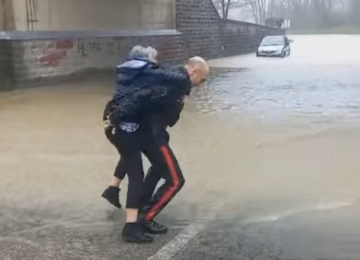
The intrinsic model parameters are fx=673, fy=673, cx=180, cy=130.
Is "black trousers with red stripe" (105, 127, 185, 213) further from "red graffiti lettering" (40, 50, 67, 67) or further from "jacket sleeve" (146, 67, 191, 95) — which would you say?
"red graffiti lettering" (40, 50, 67, 67)

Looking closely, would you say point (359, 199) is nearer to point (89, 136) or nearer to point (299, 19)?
point (89, 136)

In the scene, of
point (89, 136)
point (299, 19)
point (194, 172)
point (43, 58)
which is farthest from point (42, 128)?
point (299, 19)

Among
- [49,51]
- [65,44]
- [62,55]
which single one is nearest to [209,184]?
[49,51]

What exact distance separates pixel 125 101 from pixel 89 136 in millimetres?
6064

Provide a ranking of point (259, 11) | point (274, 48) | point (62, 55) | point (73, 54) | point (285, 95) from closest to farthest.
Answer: point (285, 95) < point (62, 55) < point (73, 54) < point (274, 48) < point (259, 11)

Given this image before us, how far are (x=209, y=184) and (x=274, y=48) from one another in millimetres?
35088

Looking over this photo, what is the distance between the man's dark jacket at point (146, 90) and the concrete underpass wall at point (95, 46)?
4.30 metres

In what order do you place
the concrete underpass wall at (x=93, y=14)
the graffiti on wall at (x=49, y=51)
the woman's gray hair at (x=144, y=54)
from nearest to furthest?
1. the woman's gray hair at (x=144, y=54)
2. the concrete underpass wall at (x=93, y=14)
3. the graffiti on wall at (x=49, y=51)

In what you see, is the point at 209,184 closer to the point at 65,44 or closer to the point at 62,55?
the point at 62,55

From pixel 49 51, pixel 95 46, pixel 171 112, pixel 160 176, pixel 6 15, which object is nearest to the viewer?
pixel 171 112

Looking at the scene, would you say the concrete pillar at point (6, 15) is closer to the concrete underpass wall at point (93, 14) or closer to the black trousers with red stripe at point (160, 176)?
the concrete underpass wall at point (93, 14)

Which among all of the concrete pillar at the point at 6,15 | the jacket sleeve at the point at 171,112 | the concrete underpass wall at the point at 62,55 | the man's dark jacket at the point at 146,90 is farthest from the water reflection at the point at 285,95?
the man's dark jacket at the point at 146,90

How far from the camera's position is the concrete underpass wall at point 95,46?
1938 cm

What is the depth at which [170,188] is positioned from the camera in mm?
5594
